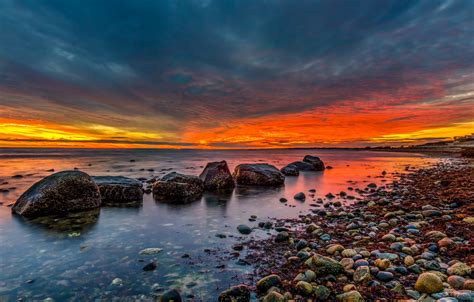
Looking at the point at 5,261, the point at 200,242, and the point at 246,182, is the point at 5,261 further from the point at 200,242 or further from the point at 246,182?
the point at 246,182

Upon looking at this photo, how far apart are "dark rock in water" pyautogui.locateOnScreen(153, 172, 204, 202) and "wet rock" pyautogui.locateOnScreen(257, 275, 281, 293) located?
8377mm

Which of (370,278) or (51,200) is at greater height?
(51,200)

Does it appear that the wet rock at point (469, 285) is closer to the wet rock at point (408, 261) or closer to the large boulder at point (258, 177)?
the wet rock at point (408, 261)

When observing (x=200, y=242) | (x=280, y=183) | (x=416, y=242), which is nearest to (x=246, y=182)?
(x=280, y=183)

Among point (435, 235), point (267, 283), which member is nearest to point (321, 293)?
point (267, 283)

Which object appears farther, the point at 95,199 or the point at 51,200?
the point at 95,199

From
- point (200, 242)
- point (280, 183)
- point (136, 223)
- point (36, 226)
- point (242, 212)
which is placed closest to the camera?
point (200, 242)

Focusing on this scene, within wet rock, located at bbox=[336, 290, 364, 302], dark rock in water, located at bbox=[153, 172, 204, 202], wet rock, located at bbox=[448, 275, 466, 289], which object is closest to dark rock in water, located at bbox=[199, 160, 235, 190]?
dark rock in water, located at bbox=[153, 172, 204, 202]

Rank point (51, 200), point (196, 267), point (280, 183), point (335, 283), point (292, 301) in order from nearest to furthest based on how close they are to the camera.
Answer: point (292, 301)
point (335, 283)
point (196, 267)
point (51, 200)
point (280, 183)

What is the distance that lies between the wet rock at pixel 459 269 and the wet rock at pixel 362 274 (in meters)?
1.36

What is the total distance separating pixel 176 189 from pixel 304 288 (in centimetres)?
938

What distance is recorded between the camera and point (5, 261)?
5414mm

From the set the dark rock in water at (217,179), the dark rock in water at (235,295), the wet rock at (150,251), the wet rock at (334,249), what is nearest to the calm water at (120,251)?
the wet rock at (150,251)

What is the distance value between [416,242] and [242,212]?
5.63 m
